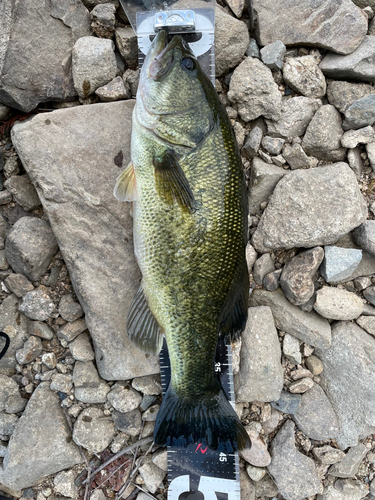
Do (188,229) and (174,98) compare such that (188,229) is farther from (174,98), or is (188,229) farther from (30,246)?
(30,246)

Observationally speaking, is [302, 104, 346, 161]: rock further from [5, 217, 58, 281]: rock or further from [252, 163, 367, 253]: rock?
[5, 217, 58, 281]: rock

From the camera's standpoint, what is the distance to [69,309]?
2.99 meters

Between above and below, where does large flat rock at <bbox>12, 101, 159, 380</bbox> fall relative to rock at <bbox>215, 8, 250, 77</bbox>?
below

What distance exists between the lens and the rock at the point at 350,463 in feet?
9.87

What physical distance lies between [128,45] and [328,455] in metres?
3.75

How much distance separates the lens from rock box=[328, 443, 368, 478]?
3.01 meters

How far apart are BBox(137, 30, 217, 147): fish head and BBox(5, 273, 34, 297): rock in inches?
63.0

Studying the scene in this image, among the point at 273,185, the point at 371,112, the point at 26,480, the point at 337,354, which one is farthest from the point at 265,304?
the point at 26,480

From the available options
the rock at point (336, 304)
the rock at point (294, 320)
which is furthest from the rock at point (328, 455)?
the rock at point (336, 304)

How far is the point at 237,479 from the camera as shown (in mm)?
2910

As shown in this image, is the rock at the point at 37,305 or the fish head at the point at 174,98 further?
the rock at the point at 37,305

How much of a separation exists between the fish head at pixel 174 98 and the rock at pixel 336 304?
1601mm

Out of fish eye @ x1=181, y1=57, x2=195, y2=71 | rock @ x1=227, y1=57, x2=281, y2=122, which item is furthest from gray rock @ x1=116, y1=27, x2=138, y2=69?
rock @ x1=227, y1=57, x2=281, y2=122

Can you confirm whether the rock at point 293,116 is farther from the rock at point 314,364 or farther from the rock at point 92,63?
the rock at point 314,364
